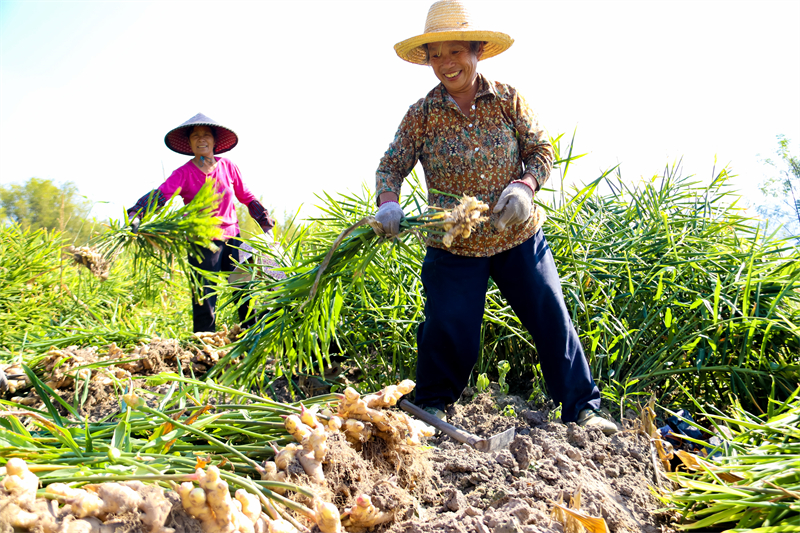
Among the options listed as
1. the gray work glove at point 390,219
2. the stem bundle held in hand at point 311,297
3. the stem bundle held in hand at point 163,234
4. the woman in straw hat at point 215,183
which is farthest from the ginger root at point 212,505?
the woman in straw hat at point 215,183

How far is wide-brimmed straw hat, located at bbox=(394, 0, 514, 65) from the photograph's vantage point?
6.88 feet

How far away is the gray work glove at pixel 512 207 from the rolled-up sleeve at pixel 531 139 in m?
0.22

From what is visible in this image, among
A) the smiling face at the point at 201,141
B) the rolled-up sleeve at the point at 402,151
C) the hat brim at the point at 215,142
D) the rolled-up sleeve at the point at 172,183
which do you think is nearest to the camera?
the rolled-up sleeve at the point at 402,151

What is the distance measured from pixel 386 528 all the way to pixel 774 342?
1.83 meters

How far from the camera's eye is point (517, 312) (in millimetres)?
2291

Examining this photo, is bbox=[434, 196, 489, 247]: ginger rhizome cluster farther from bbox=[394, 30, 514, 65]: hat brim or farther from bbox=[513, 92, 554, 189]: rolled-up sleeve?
bbox=[394, 30, 514, 65]: hat brim

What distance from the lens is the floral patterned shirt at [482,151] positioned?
2162mm

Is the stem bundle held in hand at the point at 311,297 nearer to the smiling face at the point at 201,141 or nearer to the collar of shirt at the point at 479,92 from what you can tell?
the collar of shirt at the point at 479,92

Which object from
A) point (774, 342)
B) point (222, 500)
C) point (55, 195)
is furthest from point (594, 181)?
point (55, 195)

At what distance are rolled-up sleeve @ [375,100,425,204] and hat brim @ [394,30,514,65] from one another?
0.22 meters

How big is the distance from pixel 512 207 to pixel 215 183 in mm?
2505

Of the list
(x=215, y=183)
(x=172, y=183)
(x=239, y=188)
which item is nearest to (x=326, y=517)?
(x=215, y=183)

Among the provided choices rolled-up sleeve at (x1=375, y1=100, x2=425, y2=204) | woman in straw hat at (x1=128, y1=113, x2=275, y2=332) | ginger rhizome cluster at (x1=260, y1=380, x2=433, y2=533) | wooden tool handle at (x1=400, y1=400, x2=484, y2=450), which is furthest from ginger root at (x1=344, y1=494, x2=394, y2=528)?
woman in straw hat at (x1=128, y1=113, x2=275, y2=332)

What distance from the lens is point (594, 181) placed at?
109 inches
